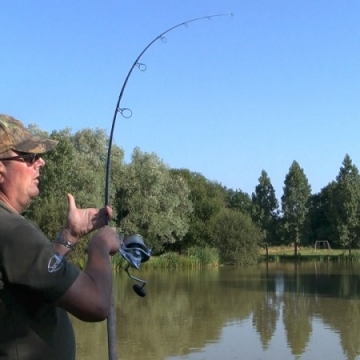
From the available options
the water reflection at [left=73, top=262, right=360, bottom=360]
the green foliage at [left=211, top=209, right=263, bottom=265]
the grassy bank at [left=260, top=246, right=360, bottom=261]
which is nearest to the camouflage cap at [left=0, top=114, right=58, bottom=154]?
the water reflection at [left=73, top=262, right=360, bottom=360]

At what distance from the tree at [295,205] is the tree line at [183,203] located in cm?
7

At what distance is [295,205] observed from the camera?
1891 inches

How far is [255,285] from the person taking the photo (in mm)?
23406

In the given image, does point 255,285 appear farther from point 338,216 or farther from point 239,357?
point 338,216

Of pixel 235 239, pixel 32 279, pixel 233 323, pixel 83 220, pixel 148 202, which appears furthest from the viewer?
pixel 235 239

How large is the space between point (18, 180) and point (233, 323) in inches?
511

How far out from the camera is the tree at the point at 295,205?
47.5 metres

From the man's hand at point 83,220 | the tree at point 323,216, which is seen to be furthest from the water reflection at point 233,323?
the tree at point 323,216

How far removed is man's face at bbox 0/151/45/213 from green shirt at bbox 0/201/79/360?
0.31 feet

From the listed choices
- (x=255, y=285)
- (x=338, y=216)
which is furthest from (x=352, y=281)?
(x=338, y=216)

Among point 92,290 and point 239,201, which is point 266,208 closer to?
point 239,201

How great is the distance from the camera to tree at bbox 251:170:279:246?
48.9m

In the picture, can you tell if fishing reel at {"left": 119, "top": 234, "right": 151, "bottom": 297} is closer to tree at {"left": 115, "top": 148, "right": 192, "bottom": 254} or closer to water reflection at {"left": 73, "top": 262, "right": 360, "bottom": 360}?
water reflection at {"left": 73, "top": 262, "right": 360, "bottom": 360}

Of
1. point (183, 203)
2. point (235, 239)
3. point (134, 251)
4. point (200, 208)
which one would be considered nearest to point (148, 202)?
point (183, 203)
